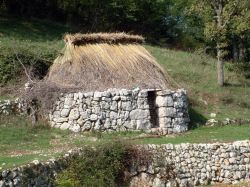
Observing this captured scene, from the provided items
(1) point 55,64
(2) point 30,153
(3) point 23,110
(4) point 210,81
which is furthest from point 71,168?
(4) point 210,81

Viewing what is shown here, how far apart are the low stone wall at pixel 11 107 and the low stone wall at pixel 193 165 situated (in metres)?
5.67

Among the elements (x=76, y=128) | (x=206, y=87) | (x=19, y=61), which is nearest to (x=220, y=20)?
(x=206, y=87)

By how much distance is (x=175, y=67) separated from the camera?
32062 millimetres

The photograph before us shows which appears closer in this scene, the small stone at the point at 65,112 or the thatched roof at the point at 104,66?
the small stone at the point at 65,112

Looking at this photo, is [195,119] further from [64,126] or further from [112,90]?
[64,126]

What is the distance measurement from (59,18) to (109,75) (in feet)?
71.3

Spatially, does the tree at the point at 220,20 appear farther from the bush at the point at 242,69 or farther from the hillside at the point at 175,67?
the bush at the point at 242,69

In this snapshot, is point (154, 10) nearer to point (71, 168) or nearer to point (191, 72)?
point (191, 72)

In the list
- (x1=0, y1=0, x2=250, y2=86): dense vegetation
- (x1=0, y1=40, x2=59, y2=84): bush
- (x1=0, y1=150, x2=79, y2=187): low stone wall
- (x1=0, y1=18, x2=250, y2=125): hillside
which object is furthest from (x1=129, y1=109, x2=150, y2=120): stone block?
(x1=0, y1=150, x2=79, y2=187): low stone wall

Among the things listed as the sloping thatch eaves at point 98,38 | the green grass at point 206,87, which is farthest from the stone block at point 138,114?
the sloping thatch eaves at point 98,38

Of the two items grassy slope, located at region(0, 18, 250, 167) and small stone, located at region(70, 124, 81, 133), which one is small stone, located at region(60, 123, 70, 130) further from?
grassy slope, located at region(0, 18, 250, 167)

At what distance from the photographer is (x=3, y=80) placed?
24.3 meters

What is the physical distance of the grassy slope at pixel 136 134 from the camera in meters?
19.2

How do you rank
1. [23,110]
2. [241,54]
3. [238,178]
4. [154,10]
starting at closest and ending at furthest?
1. [238,178]
2. [23,110]
3. [241,54]
4. [154,10]
